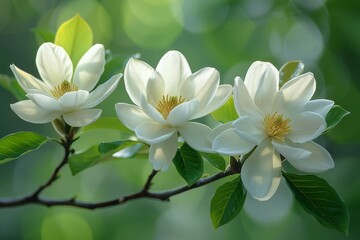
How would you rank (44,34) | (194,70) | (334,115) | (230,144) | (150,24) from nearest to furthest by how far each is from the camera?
(230,144)
(334,115)
(44,34)
(194,70)
(150,24)

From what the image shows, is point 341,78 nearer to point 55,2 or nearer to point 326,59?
point 326,59

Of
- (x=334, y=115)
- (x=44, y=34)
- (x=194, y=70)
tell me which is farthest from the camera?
(x=194, y=70)

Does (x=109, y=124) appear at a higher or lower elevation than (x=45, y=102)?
lower

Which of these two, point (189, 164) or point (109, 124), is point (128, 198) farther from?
point (189, 164)

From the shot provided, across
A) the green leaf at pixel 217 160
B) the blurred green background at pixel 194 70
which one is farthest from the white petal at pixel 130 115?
the blurred green background at pixel 194 70

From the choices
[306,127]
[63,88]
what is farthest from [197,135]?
[63,88]

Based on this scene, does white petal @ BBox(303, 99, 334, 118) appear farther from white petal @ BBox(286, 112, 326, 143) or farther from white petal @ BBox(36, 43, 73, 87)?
white petal @ BBox(36, 43, 73, 87)
